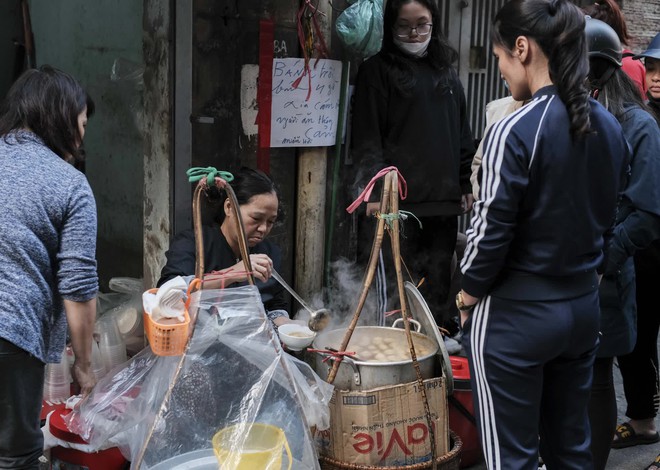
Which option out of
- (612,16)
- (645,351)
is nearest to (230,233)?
(645,351)

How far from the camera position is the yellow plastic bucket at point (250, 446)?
3.21 metres

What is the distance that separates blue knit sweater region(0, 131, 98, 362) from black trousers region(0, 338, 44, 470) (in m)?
0.05

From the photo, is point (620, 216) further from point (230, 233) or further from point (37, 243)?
point (37, 243)

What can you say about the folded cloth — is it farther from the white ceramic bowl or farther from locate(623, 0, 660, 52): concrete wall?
locate(623, 0, 660, 52): concrete wall

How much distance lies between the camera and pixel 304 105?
5066 mm

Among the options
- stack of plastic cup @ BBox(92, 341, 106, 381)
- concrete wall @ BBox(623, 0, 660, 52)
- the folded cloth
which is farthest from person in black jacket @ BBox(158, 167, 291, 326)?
concrete wall @ BBox(623, 0, 660, 52)

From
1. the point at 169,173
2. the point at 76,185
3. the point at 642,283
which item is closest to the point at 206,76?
the point at 169,173

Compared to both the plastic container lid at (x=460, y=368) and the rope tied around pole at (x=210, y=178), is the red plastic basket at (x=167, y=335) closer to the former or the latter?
the rope tied around pole at (x=210, y=178)

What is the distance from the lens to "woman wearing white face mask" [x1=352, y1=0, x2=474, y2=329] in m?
5.02

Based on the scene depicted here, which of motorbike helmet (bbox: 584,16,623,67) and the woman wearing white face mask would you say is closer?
motorbike helmet (bbox: 584,16,623,67)

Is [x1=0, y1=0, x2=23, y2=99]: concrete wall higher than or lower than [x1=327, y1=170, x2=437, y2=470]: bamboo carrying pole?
higher

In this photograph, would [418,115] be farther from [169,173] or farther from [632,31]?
[632,31]

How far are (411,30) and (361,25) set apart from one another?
1.19 feet

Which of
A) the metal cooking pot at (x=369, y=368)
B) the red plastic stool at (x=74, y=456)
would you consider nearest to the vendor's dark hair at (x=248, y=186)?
the metal cooking pot at (x=369, y=368)
